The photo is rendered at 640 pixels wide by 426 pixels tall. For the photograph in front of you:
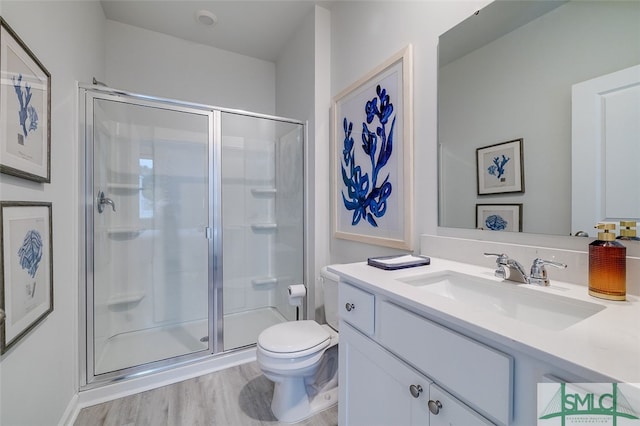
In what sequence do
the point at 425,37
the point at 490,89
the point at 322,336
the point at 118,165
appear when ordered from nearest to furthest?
the point at 490,89, the point at 425,37, the point at 322,336, the point at 118,165

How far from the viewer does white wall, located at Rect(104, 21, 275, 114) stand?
2264 millimetres

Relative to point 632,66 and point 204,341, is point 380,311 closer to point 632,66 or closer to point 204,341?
point 632,66

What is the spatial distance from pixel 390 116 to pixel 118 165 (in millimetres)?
1985

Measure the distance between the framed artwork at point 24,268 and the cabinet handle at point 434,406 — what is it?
125 centimetres

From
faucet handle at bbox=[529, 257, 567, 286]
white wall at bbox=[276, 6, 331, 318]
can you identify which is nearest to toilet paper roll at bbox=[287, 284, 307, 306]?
white wall at bbox=[276, 6, 331, 318]

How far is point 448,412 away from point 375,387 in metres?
0.30

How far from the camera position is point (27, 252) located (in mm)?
957

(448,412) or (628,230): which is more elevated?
(628,230)

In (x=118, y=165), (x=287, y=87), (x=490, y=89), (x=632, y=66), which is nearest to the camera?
(x=632, y=66)

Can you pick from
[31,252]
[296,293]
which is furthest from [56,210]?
[296,293]

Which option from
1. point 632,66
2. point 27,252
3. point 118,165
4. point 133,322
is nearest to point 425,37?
point 632,66

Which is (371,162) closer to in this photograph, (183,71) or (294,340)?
(294,340)

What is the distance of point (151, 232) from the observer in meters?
2.21

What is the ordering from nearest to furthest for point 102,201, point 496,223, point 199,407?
point 496,223 → point 199,407 → point 102,201
